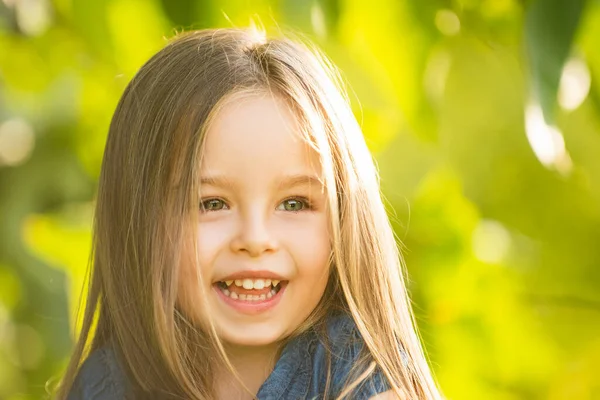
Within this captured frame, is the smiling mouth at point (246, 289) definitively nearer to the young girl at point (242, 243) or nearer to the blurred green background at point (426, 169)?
the young girl at point (242, 243)

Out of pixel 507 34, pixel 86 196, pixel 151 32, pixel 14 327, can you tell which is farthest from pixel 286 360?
pixel 14 327

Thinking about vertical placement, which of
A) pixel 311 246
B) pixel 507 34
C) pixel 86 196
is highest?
pixel 507 34

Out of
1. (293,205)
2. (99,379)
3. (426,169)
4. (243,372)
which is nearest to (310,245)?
(293,205)

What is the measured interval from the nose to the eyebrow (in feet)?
→ 0.12

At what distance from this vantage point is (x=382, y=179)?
177 centimetres

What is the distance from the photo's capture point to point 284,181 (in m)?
1.33

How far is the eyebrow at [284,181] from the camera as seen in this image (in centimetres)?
132

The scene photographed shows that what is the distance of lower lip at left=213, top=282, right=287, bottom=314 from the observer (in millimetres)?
1359

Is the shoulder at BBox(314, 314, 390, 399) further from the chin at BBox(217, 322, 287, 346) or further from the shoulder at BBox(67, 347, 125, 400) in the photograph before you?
the shoulder at BBox(67, 347, 125, 400)

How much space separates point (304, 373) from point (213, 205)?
8.3 inches

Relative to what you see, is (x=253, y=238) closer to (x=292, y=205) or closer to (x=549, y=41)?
(x=292, y=205)

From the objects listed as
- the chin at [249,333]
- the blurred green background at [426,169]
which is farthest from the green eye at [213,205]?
the blurred green background at [426,169]

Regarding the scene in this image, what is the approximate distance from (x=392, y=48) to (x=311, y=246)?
0.31 m

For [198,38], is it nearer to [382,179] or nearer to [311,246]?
[311,246]
